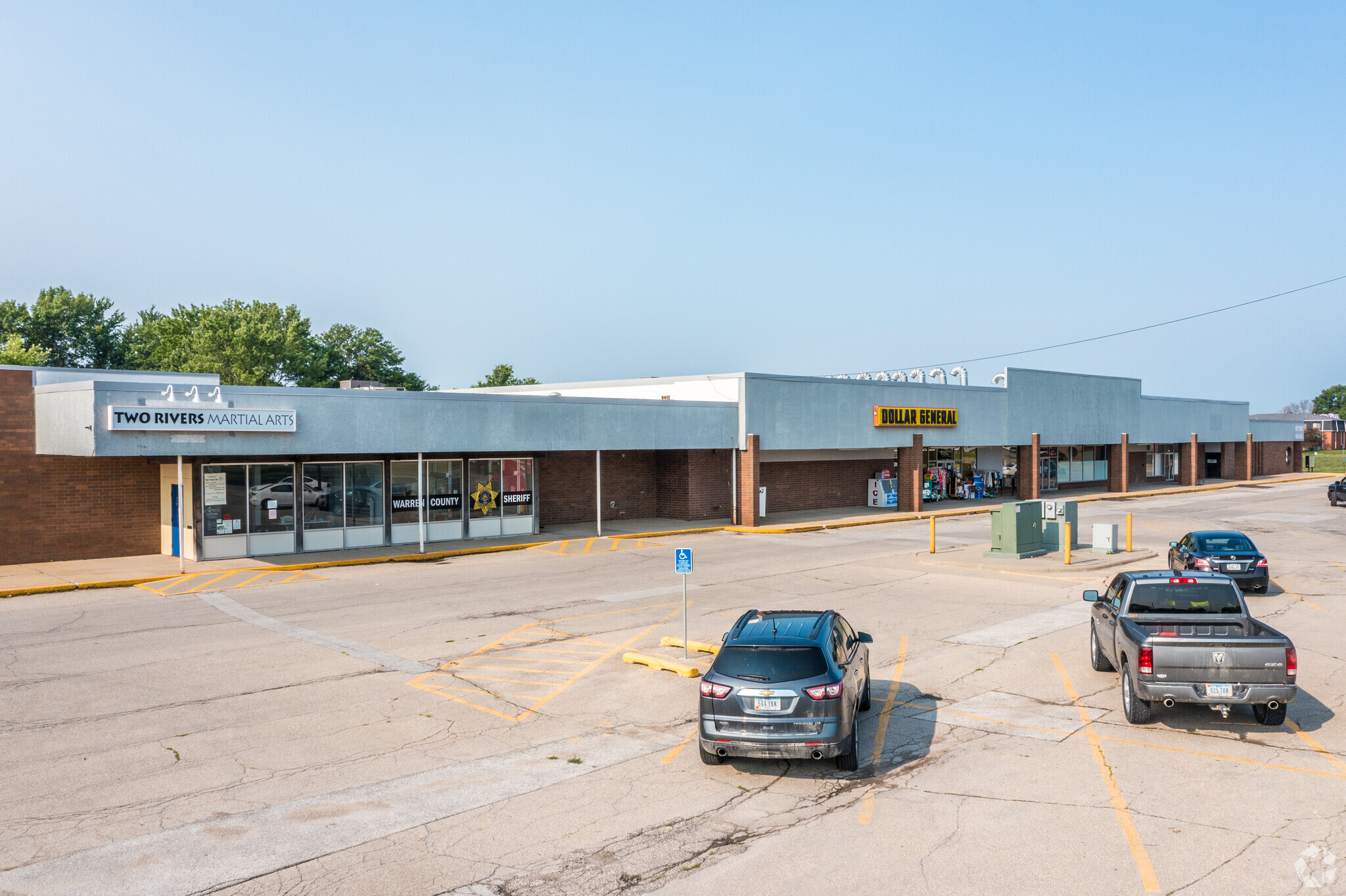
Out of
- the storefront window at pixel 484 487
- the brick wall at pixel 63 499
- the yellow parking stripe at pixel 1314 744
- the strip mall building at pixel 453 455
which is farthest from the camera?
the storefront window at pixel 484 487

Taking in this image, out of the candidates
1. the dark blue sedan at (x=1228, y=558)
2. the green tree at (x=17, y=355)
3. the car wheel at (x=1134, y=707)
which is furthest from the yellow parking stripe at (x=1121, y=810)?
the green tree at (x=17, y=355)

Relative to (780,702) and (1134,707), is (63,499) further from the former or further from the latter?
(1134,707)

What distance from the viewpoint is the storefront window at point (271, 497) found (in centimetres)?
2681

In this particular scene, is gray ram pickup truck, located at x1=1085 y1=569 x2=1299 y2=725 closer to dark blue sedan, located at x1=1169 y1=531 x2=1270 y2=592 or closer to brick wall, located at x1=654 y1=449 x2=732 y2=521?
dark blue sedan, located at x1=1169 y1=531 x2=1270 y2=592

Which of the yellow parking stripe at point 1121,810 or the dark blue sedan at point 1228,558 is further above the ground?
the dark blue sedan at point 1228,558

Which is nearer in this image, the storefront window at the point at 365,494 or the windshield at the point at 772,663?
the windshield at the point at 772,663

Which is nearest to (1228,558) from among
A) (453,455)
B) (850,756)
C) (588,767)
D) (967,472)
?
(850,756)

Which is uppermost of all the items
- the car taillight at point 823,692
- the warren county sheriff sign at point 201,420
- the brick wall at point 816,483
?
the warren county sheriff sign at point 201,420

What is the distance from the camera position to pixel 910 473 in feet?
140

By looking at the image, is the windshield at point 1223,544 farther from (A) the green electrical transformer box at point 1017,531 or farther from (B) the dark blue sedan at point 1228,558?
(A) the green electrical transformer box at point 1017,531

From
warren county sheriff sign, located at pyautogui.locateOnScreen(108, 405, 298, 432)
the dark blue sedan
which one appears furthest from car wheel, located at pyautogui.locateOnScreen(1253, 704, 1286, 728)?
warren county sheriff sign, located at pyautogui.locateOnScreen(108, 405, 298, 432)

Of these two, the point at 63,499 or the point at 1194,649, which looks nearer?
the point at 1194,649

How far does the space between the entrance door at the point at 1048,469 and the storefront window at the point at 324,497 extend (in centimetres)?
4052

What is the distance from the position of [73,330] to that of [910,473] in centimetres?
7347
